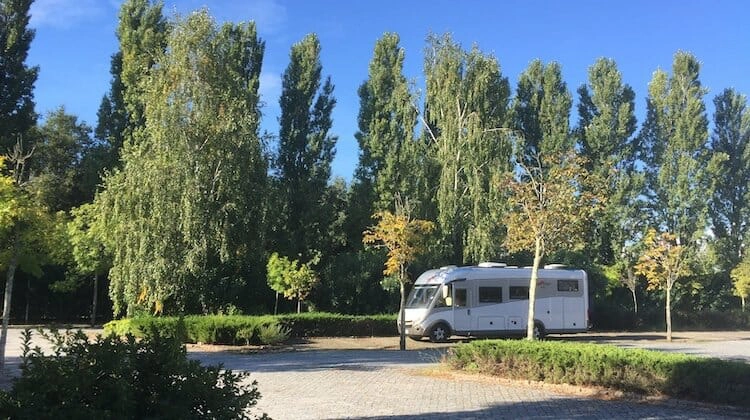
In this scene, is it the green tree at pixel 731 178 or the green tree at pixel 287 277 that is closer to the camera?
the green tree at pixel 287 277

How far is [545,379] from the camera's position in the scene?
37.3 feet

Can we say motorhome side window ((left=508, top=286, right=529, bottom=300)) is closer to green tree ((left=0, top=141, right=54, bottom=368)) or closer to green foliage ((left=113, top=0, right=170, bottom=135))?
green tree ((left=0, top=141, right=54, bottom=368))

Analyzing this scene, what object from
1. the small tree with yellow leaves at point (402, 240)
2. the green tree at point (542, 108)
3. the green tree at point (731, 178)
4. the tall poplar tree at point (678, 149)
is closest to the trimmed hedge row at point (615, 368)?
the small tree with yellow leaves at point (402, 240)

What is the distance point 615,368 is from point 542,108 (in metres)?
30.5

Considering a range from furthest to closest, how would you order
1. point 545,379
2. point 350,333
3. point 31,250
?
point 350,333, point 31,250, point 545,379

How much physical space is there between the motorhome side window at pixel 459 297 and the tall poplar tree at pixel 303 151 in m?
10.8

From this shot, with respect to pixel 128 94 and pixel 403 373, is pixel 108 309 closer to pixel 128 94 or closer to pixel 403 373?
pixel 128 94

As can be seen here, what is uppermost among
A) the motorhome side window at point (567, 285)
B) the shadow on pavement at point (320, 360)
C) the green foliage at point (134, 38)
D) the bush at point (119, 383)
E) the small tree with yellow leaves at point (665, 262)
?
the green foliage at point (134, 38)

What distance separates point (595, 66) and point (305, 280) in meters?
26.3

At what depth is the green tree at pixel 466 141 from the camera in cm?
2911

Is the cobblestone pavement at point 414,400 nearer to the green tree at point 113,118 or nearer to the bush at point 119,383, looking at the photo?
the bush at point 119,383

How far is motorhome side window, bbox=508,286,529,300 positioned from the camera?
2386 centimetres

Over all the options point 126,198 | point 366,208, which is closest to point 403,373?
point 126,198

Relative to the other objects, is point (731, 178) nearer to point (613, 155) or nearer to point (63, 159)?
point (613, 155)
